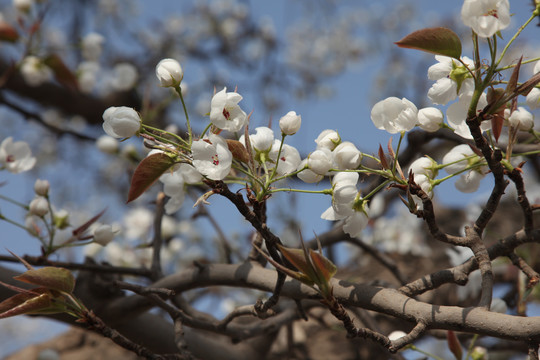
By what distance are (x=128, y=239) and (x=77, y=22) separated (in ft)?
6.14

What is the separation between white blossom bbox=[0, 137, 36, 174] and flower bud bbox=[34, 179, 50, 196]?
0.10 metres

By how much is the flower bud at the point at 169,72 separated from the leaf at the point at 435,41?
1.19 feet

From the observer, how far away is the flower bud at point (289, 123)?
816mm

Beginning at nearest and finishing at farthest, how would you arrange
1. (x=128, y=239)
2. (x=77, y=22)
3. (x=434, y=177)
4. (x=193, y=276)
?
1. (x=434, y=177)
2. (x=193, y=276)
3. (x=128, y=239)
4. (x=77, y=22)

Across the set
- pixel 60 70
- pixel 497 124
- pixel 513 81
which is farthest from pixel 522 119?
pixel 60 70

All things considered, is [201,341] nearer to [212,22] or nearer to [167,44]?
[167,44]

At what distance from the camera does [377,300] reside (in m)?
0.82

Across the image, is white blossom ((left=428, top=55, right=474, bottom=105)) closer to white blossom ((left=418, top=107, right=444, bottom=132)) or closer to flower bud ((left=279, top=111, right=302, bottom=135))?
white blossom ((left=418, top=107, right=444, bottom=132))

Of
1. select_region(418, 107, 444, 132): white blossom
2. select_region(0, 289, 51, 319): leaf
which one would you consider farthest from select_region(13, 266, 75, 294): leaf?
select_region(418, 107, 444, 132): white blossom

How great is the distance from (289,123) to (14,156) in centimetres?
91

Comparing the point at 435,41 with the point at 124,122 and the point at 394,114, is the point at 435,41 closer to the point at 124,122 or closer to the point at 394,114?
the point at 394,114

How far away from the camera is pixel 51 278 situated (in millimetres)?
810

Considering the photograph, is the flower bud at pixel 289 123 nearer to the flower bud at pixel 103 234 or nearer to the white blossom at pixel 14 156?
the flower bud at pixel 103 234

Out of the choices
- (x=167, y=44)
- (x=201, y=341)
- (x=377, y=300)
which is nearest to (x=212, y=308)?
(x=201, y=341)
